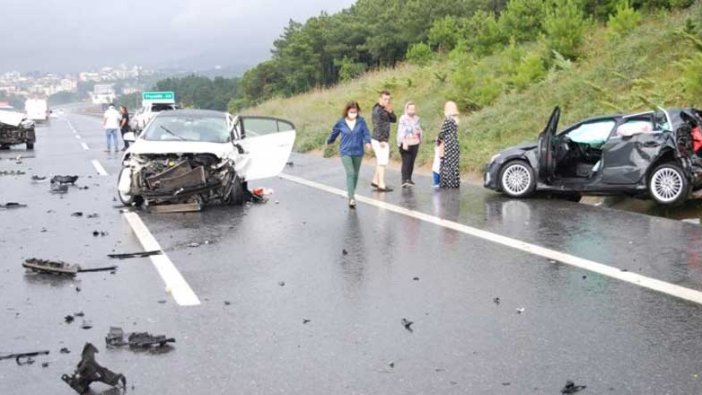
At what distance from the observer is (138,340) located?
5.78 metres

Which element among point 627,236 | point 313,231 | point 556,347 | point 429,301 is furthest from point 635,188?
point 556,347

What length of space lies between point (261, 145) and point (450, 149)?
140 inches

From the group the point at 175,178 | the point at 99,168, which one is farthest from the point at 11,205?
the point at 99,168

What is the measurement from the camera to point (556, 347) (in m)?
5.54

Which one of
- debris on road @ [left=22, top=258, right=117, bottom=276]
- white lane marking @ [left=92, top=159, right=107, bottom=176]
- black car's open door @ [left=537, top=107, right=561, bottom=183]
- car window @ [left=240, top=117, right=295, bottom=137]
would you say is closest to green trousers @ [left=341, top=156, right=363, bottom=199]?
car window @ [left=240, top=117, right=295, bottom=137]

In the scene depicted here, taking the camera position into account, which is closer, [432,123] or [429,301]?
[429,301]

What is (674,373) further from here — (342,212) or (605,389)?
(342,212)

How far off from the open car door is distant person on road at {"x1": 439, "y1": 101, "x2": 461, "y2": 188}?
291 centimetres

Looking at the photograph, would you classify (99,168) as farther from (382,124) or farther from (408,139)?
(408,139)

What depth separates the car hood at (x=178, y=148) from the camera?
12703 millimetres

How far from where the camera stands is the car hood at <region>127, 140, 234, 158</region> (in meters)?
12.7

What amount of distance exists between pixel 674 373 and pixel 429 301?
7.64 feet

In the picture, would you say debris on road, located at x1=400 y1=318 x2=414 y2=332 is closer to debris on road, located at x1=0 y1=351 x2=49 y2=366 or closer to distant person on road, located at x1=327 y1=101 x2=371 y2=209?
debris on road, located at x1=0 y1=351 x2=49 y2=366

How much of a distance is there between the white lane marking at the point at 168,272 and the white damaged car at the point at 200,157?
4.48 ft
